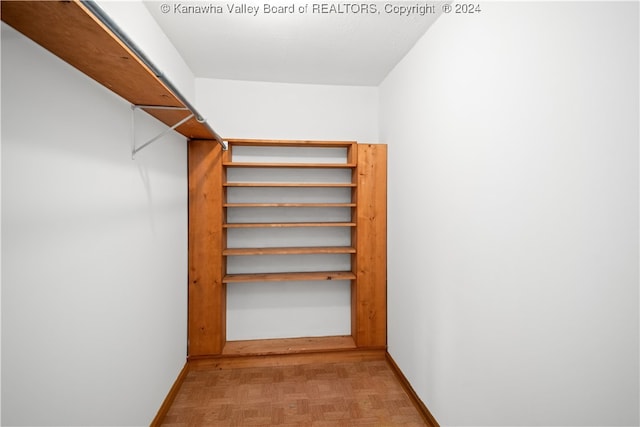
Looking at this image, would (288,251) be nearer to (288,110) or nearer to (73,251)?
(288,110)

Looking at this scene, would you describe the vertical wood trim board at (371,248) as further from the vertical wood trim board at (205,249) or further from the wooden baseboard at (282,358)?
the vertical wood trim board at (205,249)

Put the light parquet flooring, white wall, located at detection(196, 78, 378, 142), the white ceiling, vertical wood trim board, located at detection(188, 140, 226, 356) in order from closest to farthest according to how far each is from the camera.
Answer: the white ceiling
the light parquet flooring
vertical wood trim board, located at detection(188, 140, 226, 356)
white wall, located at detection(196, 78, 378, 142)

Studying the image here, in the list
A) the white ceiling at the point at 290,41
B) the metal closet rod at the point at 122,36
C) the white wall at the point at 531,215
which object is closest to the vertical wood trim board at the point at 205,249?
the white ceiling at the point at 290,41

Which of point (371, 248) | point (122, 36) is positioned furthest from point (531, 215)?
point (371, 248)

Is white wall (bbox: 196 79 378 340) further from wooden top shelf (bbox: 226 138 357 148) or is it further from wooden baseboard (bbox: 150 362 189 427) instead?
wooden baseboard (bbox: 150 362 189 427)

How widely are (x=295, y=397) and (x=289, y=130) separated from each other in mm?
2381

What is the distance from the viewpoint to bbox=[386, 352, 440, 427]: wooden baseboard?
2158mm

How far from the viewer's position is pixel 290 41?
2.42 m

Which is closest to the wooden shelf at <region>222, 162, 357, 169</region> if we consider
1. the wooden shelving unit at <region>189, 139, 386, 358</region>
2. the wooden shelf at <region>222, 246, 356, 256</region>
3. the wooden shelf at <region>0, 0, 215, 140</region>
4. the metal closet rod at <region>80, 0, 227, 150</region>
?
the wooden shelving unit at <region>189, 139, 386, 358</region>

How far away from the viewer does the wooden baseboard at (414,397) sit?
216 centimetres

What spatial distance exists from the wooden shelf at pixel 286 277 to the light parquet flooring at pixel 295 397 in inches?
31.3

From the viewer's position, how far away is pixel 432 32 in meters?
2.18

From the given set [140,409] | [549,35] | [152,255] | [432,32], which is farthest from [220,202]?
[549,35]

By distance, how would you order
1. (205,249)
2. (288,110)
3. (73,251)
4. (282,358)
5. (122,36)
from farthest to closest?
(288,110)
(282,358)
(205,249)
(73,251)
(122,36)
